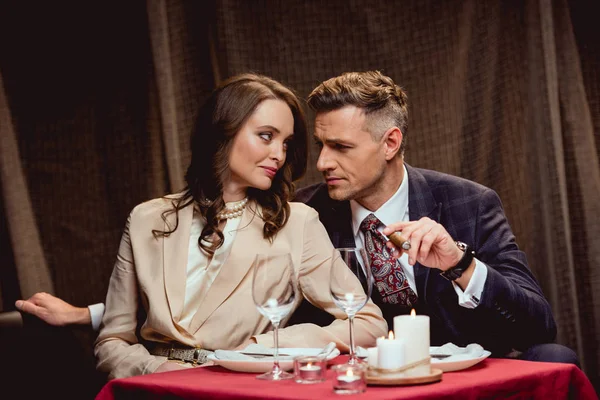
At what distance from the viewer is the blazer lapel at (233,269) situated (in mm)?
2387

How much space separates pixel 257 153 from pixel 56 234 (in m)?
1.24

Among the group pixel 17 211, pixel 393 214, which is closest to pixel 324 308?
pixel 393 214

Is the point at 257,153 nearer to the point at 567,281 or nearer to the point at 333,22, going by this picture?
the point at 333,22

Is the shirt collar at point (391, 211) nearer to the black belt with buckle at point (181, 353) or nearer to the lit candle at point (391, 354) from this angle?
the black belt with buckle at point (181, 353)

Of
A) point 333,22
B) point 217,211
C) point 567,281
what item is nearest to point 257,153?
point 217,211

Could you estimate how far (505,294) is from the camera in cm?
233

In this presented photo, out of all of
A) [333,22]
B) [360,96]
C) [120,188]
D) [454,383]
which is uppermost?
[333,22]

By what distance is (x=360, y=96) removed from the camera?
2.93 meters

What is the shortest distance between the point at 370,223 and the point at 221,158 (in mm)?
635

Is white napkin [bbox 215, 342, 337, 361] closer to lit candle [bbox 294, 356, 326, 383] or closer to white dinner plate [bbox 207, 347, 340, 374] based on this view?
white dinner plate [bbox 207, 347, 340, 374]

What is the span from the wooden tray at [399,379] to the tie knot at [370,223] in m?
1.38

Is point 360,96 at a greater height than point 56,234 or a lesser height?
greater

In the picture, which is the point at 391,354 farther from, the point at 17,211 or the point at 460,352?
the point at 17,211

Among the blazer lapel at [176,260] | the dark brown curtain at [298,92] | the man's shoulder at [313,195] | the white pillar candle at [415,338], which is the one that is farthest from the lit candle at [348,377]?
the dark brown curtain at [298,92]
